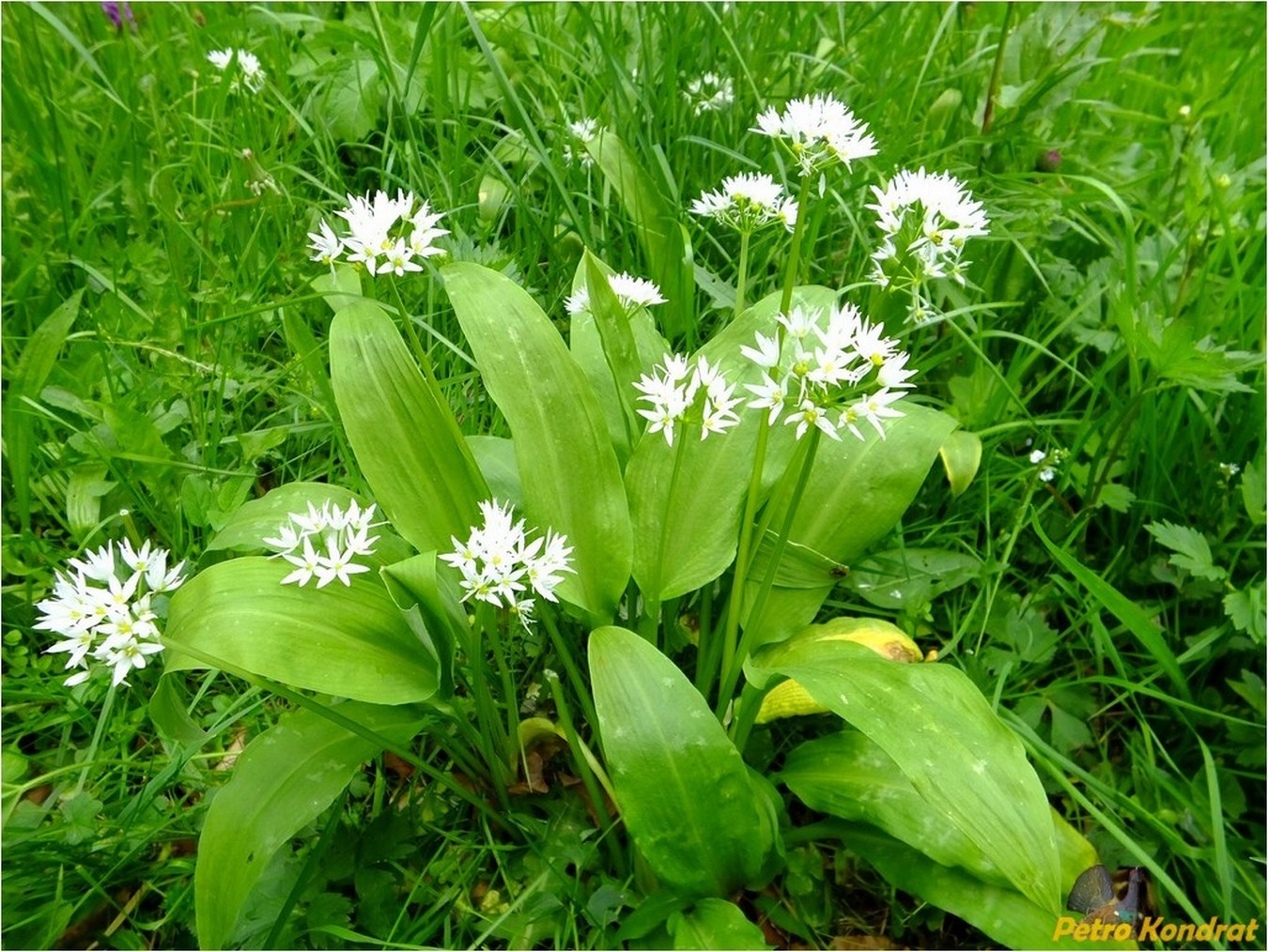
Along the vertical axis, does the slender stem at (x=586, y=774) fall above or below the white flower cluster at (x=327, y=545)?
below

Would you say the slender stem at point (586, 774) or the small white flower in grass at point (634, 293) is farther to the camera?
the small white flower in grass at point (634, 293)

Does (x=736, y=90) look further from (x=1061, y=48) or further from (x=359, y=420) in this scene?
(x=359, y=420)

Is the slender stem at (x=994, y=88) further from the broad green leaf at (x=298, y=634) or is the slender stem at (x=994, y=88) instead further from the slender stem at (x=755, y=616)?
the broad green leaf at (x=298, y=634)

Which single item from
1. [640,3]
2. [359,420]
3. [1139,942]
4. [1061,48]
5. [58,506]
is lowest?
[1139,942]

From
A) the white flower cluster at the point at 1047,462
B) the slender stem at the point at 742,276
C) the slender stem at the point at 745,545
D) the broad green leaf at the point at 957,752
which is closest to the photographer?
the broad green leaf at the point at 957,752

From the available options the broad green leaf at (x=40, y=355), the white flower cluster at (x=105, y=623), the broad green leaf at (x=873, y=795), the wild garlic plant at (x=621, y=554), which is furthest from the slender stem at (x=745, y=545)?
the broad green leaf at (x=40, y=355)

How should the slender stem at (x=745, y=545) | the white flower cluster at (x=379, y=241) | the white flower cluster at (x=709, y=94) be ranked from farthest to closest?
1. the white flower cluster at (x=709, y=94)
2. the slender stem at (x=745, y=545)
3. the white flower cluster at (x=379, y=241)

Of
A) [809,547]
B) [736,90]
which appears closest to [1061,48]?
[736,90]

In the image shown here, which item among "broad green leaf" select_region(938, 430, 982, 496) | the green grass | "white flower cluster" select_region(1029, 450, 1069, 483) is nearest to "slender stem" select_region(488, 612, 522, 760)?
the green grass
